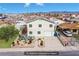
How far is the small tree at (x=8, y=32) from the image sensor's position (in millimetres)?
3809

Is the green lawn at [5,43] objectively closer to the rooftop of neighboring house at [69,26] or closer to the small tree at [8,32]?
the small tree at [8,32]

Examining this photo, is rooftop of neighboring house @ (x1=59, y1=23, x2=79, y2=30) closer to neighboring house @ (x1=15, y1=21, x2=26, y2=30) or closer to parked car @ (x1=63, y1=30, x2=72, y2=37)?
parked car @ (x1=63, y1=30, x2=72, y2=37)

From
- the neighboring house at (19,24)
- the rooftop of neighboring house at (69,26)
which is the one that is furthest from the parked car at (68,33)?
the neighboring house at (19,24)

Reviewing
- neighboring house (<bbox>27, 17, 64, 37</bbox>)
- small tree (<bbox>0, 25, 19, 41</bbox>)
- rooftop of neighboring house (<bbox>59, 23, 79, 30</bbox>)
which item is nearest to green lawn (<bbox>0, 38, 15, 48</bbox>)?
small tree (<bbox>0, 25, 19, 41</bbox>)

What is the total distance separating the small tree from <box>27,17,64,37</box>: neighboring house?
0.11 metres

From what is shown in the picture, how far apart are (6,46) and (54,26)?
0.43m

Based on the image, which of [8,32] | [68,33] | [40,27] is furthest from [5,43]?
[68,33]

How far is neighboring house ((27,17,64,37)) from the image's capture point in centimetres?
379

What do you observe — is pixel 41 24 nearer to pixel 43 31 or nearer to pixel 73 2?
pixel 43 31

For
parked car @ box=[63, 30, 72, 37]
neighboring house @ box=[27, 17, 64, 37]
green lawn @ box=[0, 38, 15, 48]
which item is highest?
neighboring house @ box=[27, 17, 64, 37]

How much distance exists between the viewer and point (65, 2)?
3777 millimetres

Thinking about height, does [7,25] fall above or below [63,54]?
above

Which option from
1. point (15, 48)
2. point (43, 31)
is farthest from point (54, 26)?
point (15, 48)

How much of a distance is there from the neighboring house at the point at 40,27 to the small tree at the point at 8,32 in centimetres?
11
